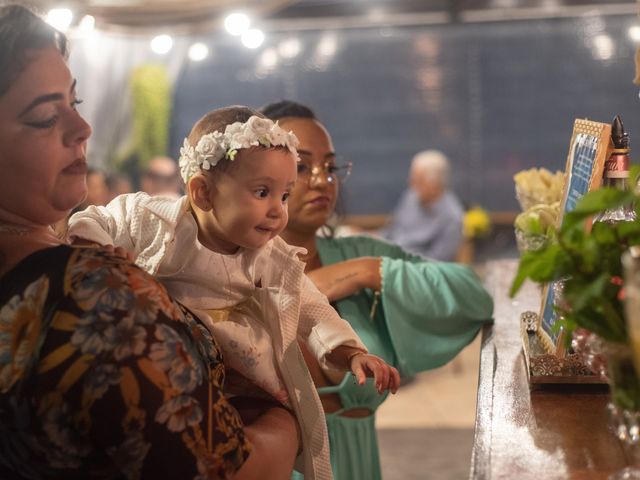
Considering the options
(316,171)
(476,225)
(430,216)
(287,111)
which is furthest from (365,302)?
(476,225)

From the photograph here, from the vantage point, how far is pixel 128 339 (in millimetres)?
1163

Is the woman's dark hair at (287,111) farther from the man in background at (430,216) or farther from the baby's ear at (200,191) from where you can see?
the man in background at (430,216)

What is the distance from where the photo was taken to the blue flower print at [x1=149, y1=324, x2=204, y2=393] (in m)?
1.17

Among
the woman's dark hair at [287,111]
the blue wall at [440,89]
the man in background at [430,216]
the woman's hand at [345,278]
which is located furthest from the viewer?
the blue wall at [440,89]

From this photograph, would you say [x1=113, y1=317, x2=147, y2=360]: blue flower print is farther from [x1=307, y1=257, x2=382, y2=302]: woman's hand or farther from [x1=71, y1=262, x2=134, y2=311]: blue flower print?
[x1=307, y1=257, x2=382, y2=302]: woman's hand

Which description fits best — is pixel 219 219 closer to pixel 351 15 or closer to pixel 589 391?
pixel 589 391

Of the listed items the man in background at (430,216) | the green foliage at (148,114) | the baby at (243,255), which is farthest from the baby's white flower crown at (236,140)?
the green foliage at (148,114)

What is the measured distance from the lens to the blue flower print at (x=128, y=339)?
1155 millimetres

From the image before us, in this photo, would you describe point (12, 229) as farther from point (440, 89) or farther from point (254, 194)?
point (440, 89)

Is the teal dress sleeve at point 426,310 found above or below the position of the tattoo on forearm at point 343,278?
below

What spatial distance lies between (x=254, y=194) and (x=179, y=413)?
23.2 inches

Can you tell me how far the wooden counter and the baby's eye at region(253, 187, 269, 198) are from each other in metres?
0.54

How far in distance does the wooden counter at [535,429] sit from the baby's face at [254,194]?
1.63 feet

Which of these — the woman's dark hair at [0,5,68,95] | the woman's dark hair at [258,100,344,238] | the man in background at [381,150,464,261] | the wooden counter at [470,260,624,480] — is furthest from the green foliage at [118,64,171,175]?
the woman's dark hair at [0,5,68,95]
